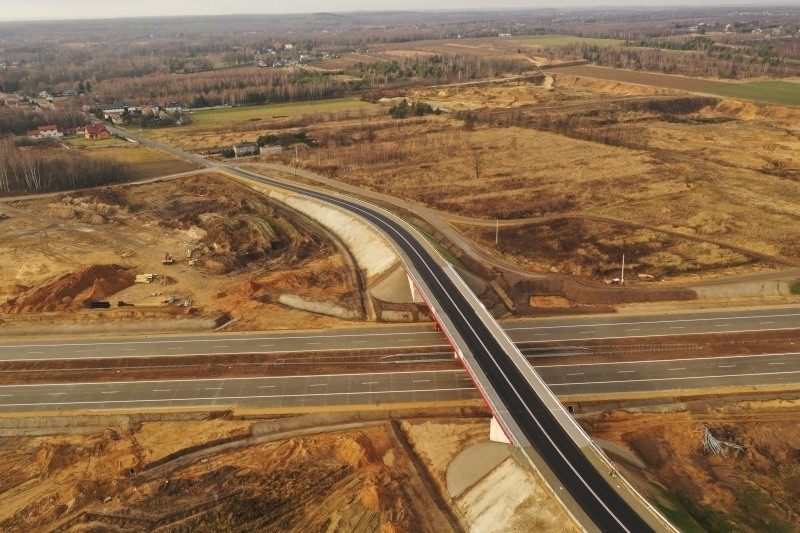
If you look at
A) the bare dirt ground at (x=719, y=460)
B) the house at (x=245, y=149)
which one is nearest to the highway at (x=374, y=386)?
the bare dirt ground at (x=719, y=460)

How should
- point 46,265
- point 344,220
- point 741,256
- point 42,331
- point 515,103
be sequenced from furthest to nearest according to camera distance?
1. point 515,103
2. point 344,220
3. point 46,265
4. point 741,256
5. point 42,331

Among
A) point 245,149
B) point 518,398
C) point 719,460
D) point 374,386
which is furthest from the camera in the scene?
point 245,149

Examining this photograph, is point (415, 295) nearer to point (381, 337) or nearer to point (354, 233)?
point (381, 337)

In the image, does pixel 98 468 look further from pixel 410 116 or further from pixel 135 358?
pixel 410 116

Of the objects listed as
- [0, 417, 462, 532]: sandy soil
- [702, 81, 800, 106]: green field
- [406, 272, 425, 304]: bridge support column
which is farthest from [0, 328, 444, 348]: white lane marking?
[702, 81, 800, 106]: green field

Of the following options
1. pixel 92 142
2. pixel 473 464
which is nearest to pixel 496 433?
pixel 473 464

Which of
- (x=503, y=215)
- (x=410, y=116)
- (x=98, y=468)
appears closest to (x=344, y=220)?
(x=503, y=215)
